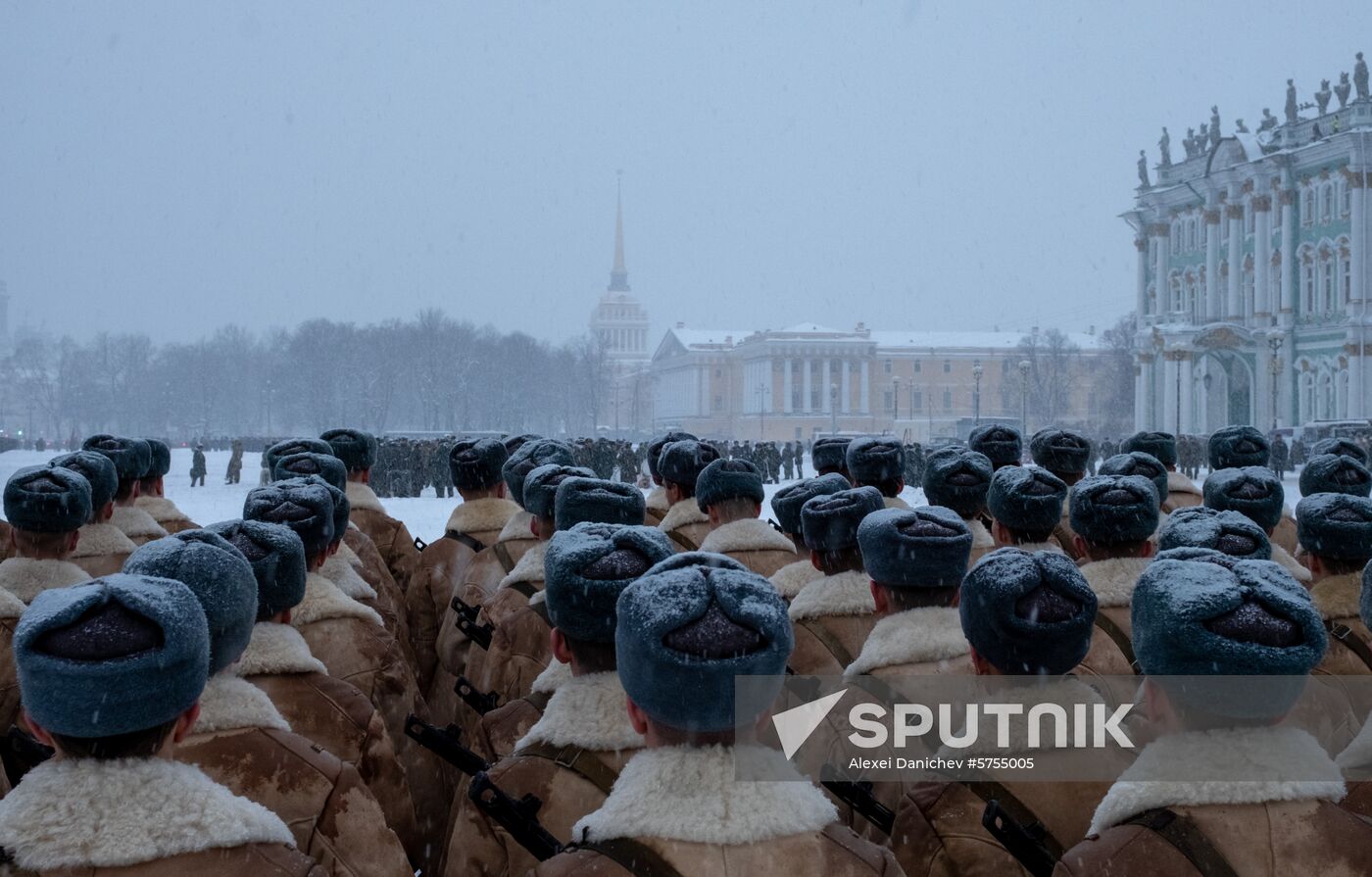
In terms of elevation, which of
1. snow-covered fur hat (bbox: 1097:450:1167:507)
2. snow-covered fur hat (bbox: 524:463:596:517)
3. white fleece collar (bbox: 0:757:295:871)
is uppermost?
snow-covered fur hat (bbox: 1097:450:1167:507)

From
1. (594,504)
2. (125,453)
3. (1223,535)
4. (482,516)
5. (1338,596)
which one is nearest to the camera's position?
(1223,535)

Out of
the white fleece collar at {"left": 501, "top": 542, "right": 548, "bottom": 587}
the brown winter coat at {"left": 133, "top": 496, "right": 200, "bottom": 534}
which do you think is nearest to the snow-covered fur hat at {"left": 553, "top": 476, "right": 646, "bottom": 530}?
the white fleece collar at {"left": 501, "top": 542, "right": 548, "bottom": 587}

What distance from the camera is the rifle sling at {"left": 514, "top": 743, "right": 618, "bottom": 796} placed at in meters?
3.19

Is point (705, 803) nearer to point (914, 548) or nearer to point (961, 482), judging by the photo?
point (914, 548)

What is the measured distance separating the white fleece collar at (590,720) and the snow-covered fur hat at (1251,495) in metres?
3.80

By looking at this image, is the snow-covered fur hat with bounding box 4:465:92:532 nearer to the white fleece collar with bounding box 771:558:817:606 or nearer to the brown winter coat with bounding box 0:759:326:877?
the white fleece collar with bounding box 771:558:817:606

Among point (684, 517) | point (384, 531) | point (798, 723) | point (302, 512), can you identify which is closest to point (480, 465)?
point (384, 531)

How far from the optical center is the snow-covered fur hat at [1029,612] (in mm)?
3330

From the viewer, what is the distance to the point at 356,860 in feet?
10.4

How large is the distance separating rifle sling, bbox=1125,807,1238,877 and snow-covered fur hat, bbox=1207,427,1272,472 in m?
6.05

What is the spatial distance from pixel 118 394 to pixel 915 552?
104m

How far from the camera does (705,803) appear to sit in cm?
260

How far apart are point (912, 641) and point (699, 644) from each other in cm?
129

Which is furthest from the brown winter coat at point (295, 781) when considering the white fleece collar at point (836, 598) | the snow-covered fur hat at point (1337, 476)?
the snow-covered fur hat at point (1337, 476)
